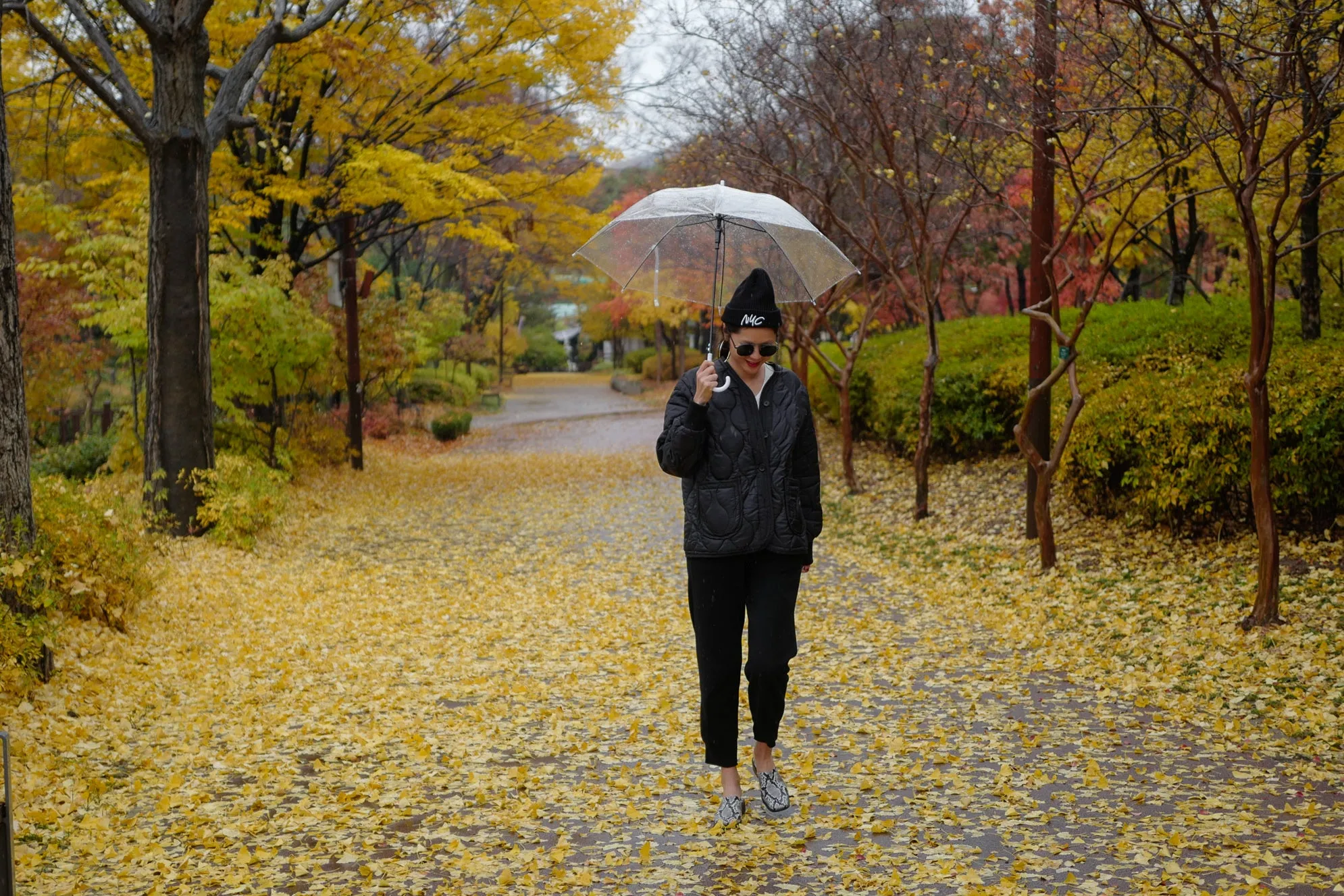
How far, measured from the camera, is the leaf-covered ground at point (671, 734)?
4.14 meters

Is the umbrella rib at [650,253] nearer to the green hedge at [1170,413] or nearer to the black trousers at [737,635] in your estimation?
the black trousers at [737,635]

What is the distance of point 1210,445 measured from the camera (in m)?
8.03

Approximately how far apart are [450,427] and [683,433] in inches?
871

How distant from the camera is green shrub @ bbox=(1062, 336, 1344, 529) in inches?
297

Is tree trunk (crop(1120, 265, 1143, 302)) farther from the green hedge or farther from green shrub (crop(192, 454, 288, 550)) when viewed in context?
green shrub (crop(192, 454, 288, 550))

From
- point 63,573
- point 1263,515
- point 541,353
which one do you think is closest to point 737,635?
point 1263,515

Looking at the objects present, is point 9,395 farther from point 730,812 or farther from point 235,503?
point 235,503

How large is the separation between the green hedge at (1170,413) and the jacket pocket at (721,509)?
16.0 feet

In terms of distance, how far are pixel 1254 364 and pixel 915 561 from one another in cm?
414

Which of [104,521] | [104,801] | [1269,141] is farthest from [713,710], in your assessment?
[1269,141]

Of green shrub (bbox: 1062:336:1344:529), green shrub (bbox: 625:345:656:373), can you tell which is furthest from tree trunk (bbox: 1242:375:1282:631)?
green shrub (bbox: 625:345:656:373)

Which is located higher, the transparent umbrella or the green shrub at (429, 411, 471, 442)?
the transparent umbrella

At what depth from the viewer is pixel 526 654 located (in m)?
7.56

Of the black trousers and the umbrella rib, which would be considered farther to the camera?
the umbrella rib
